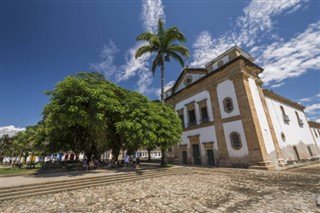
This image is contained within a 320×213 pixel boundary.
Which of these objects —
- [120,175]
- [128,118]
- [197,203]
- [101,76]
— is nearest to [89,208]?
[197,203]

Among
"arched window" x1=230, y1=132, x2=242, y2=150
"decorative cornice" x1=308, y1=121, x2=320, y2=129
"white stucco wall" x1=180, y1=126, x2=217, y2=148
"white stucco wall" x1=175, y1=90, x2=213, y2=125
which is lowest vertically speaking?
"arched window" x1=230, y1=132, x2=242, y2=150

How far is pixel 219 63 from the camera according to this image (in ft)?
59.0

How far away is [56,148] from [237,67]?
2290cm

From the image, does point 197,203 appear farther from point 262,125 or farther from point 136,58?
point 136,58

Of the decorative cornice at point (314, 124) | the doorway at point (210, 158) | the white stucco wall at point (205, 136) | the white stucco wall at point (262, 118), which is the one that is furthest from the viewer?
the decorative cornice at point (314, 124)

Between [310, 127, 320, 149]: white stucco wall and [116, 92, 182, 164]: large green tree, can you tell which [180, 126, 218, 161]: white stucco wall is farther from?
[310, 127, 320, 149]: white stucco wall

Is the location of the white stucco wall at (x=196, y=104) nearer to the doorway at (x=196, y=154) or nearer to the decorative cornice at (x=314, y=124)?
the doorway at (x=196, y=154)

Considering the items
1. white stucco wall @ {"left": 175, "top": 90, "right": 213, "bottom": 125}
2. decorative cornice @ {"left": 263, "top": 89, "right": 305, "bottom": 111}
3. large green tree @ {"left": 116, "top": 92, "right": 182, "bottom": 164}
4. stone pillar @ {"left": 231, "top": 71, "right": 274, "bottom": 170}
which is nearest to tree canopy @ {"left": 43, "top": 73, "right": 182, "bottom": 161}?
large green tree @ {"left": 116, "top": 92, "right": 182, "bottom": 164}

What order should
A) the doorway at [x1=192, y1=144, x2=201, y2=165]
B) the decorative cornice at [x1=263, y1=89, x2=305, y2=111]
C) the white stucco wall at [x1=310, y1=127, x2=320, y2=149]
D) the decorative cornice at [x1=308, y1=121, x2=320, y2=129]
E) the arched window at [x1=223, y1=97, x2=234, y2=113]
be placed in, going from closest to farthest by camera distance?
the arched window at [x1=223, y1=97, x2=234, y2=113]
the doorway at [x1=192, y1=144, x2=201, y2=165]
the decorative cornice at [x1=263, y1=89, x2=305, y2=111]
the white stucco wall at [x1=310, y1=127, x2=320, y2=149]
the decorative cornice at [x1=308, y1=121, x2=320, y2=129]

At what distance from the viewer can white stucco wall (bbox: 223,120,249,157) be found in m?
14.0

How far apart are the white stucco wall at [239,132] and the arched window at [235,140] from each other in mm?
248

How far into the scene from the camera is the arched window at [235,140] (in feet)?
→ 47.3

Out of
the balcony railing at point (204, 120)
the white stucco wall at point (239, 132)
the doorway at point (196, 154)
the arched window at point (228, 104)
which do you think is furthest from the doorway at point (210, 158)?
the arched window at point (228, 104)

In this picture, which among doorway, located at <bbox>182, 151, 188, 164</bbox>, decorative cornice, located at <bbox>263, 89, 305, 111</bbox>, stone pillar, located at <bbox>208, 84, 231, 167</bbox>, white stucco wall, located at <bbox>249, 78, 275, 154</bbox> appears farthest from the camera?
doorway, located at <bbox>182, 151, 188, 164</bbox>
